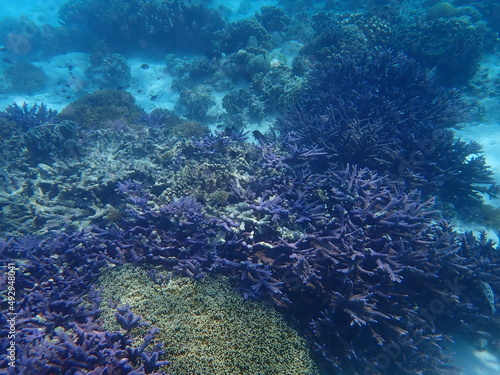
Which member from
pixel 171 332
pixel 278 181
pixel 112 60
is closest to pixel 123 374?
pixel 171 332

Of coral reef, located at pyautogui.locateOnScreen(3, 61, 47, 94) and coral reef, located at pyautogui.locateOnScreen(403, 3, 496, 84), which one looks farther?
coral reef, located at pyautogui.locateOnScreen(3, 61, 47, 94)

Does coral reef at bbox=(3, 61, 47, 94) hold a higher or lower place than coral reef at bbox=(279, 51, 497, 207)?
higher

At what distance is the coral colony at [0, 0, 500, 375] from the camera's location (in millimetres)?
3186

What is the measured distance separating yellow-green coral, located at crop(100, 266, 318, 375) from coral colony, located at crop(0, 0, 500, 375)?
5.1 inches

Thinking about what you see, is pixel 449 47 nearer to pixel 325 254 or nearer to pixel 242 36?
pixel 242 36

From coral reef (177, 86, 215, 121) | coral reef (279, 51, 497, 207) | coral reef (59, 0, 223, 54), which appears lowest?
coral reef (279, 51, 497, 207)

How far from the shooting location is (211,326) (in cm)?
292

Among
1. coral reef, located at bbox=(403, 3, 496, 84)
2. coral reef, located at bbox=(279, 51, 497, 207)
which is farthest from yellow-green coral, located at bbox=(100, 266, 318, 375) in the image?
coral reef, located at bbox=(403, 3, 496, 84)

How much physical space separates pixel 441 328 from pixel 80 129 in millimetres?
9235

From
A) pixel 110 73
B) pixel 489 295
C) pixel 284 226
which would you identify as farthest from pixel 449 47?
pixel 110 73

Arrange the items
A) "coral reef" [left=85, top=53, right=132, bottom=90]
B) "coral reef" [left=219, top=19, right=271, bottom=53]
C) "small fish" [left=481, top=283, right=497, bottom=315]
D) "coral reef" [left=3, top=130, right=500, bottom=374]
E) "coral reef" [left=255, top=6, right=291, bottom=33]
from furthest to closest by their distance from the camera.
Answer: "coral reef" [left=255, top=6, right=291, bottom=33] → "coral reef" [left=85, top=53, right=132, bottom=90] → "coral reef" [left=219, top=19, right=271, bottom=53] → "small fish" [left=481, top=283, right=497, bottom=315] → "coral reef" [left=3, top=130, right=500, bottom=374]

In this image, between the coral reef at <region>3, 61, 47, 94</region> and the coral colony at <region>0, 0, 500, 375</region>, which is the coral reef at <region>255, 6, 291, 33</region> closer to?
the coral colony at <region>0, 0, 500, 375</region>

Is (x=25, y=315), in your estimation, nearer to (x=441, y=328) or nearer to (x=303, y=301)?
(x=303, y=301)

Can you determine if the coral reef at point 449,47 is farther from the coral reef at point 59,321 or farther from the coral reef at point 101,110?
the coral reef at point 59,321
